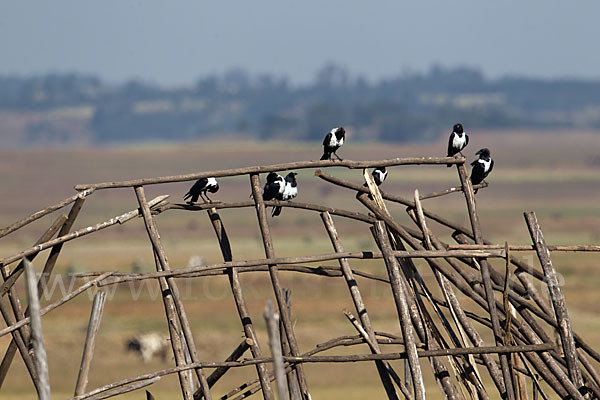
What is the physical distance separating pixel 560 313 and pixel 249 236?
49.3 m

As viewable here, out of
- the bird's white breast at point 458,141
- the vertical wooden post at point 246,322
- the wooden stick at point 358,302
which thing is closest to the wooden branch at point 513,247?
the wooden stick at point 358,302

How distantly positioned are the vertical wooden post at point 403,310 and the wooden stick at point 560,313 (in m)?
1.27

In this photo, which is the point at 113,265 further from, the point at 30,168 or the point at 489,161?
Answer: the point at 30,168

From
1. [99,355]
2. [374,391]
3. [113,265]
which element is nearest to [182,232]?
[113,265]

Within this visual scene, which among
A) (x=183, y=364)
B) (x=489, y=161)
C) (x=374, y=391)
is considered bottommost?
(x=374, y=391)

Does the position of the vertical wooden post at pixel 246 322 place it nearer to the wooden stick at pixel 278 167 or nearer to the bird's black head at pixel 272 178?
the wooden stick at pixel 278 167

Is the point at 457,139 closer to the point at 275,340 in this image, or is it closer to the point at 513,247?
the point at 513,247

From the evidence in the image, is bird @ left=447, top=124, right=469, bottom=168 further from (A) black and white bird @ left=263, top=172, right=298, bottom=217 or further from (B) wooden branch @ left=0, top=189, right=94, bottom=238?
(B) wooden branch @ left=0, top=189, right=94, bottom=238

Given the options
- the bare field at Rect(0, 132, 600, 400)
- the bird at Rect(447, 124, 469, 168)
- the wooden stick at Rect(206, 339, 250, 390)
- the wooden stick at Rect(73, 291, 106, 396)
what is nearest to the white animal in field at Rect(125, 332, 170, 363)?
the bare field at Rect(0, 132, 600, 400)

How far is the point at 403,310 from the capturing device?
9.42 meters

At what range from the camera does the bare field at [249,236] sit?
22.6 m

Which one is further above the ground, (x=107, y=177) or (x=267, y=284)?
(x=107, y=177)

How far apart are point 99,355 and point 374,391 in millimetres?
6295

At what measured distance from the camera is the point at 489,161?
526 inches
